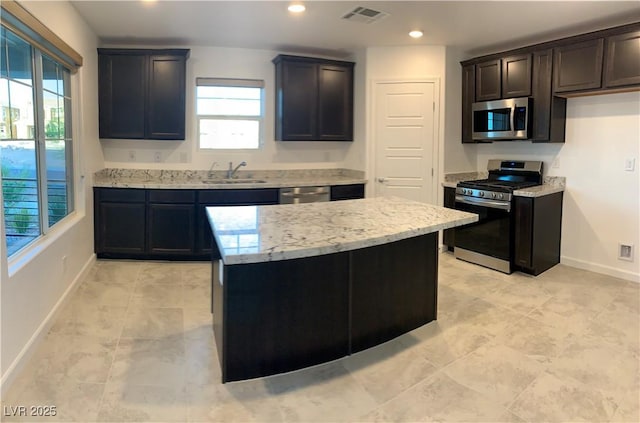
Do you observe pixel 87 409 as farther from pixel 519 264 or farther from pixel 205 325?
pixel 519 264

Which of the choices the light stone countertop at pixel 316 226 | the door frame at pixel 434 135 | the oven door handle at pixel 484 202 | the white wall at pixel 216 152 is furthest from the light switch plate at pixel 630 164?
the white wall at pixel 216 152

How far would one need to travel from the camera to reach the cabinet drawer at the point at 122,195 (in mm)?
4297

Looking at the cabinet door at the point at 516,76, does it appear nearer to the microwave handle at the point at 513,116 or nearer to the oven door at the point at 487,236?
the microwave handle at the point at 513,116

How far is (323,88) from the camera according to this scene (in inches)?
194

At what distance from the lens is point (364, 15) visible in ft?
12.0

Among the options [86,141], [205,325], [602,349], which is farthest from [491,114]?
[86,141]

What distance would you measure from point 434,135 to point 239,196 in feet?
7.48

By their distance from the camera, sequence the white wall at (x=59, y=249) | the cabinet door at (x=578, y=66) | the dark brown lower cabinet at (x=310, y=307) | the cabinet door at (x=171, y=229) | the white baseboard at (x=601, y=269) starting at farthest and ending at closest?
the cabinet door at (x=171, y=229) < the white baseboard at (x=601, y=269) < the cabinet door at (x=578, y=66) < the white wall at (x=59, y=249) < the dark brown lower cabinet at (x=310, y=307)

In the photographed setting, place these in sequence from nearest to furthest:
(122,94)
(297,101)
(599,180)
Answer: (599,180) → (122,94) → (297,101)

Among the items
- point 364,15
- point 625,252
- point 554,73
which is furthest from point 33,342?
point 625,252

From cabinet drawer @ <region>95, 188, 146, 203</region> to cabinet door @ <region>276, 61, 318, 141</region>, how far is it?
1.67m

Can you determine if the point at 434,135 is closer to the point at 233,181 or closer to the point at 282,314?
the point at 233,181

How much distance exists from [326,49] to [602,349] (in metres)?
3.89

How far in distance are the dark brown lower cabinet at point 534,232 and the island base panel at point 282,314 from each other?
246 cm
